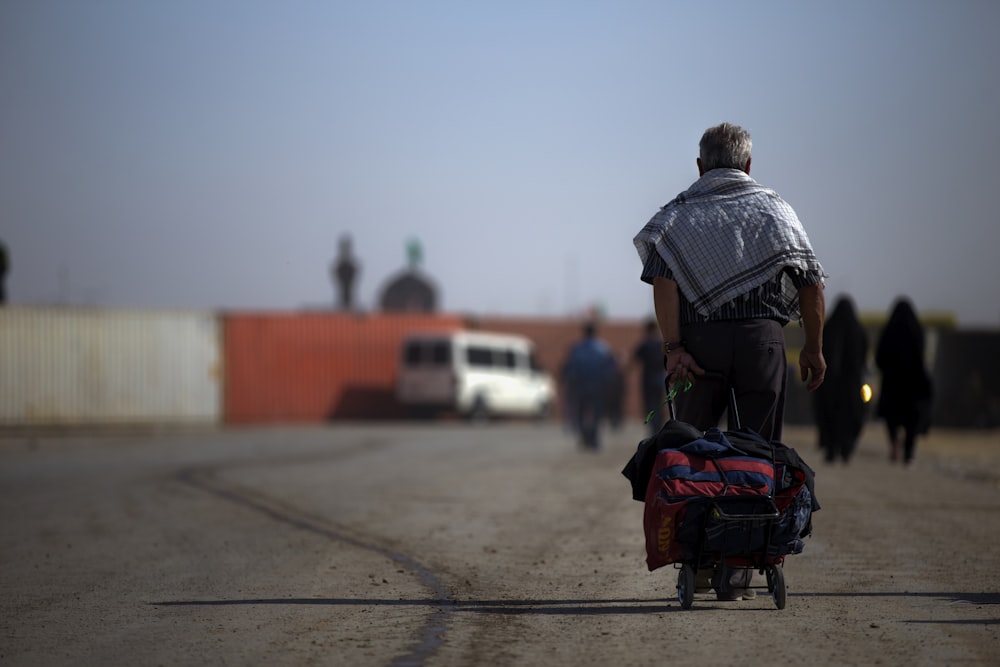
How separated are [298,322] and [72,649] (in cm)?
3117

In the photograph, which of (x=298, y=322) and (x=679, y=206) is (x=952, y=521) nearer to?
(x=679, y=206)

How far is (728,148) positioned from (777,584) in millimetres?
1686

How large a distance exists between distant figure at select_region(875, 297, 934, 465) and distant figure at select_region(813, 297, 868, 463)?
48cm

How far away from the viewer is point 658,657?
4.20 m

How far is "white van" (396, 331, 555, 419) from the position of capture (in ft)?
105

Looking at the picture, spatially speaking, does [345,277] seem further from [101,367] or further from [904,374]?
[904,374]

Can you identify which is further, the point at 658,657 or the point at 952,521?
the point at 952,521

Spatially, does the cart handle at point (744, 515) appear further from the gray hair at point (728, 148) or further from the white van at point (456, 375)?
the white van at point (456, 375)

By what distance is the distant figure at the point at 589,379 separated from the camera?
18219 mm

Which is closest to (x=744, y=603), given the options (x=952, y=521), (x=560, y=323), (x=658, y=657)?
(x=658, y=657)

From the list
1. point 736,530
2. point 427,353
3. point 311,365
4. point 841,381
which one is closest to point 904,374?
point 841,381

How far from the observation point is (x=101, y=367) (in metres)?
32.2

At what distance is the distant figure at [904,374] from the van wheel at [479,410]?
1852 centimetres

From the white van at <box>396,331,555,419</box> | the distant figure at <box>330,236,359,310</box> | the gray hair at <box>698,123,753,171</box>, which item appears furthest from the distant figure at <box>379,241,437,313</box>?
Result: the gray hair at <box>698,123,753,171</box>
